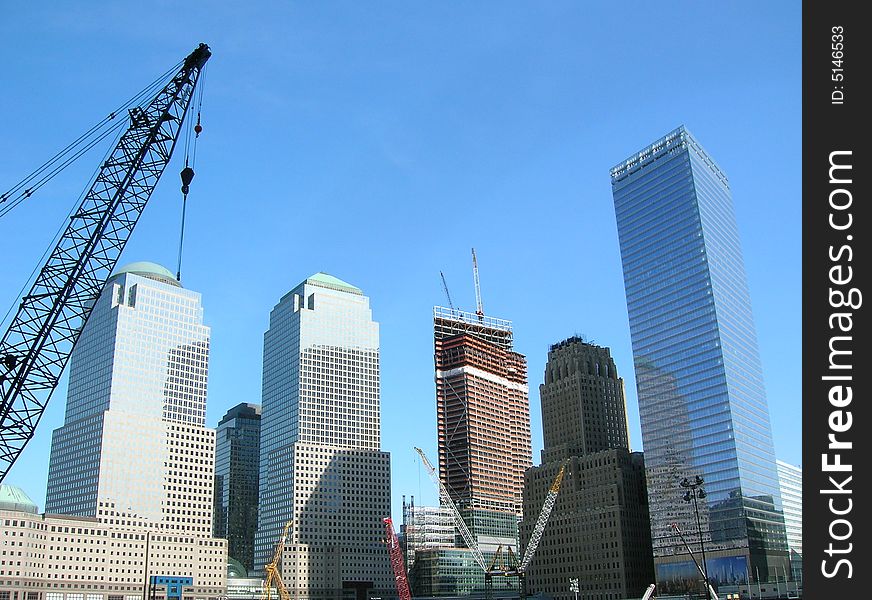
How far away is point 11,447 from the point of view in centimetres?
8594
